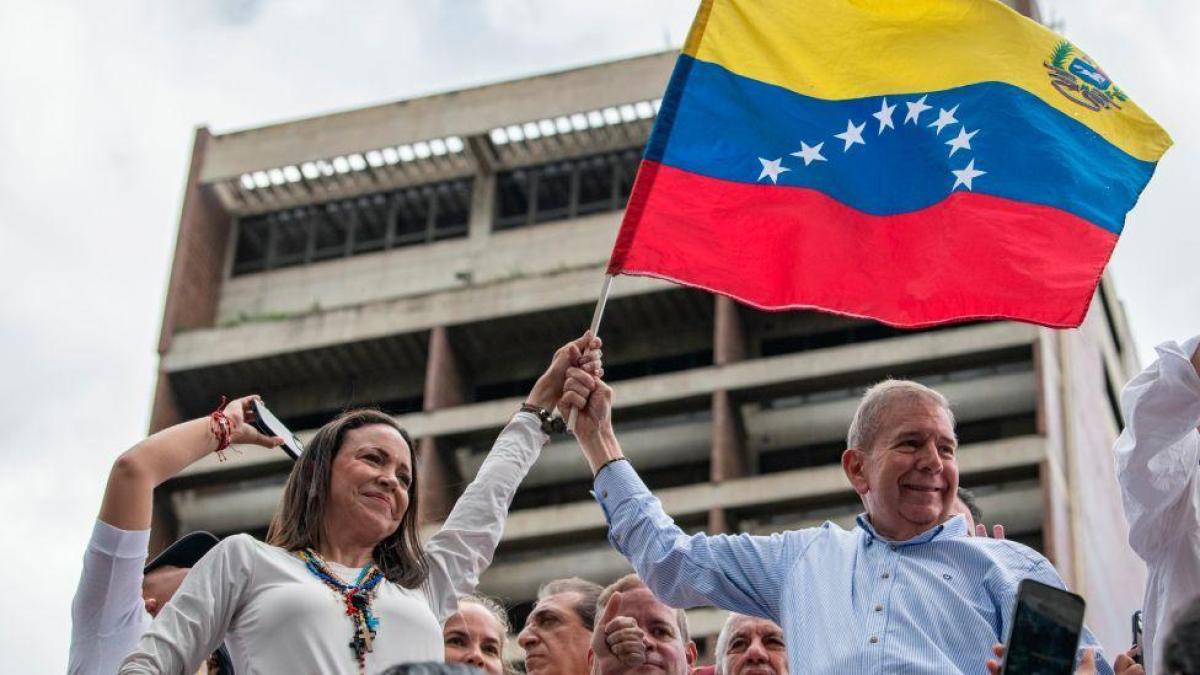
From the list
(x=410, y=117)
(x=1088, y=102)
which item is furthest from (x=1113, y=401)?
(x=1088, y=102)

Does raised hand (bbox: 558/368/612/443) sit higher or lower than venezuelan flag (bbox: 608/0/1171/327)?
lower

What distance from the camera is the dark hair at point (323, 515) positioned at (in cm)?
566

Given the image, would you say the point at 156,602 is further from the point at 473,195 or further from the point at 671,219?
the point at 473,195

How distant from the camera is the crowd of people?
210 inches

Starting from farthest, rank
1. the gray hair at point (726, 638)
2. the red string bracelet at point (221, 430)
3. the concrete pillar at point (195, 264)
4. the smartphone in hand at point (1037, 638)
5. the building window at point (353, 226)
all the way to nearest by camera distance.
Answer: the building window at point (353, 226), the concrete pillar at point (195, 264), the gray hair at point (726, 638), the red string bracelet at point (221, 430), the smartphone in hand at point (1037, 638)

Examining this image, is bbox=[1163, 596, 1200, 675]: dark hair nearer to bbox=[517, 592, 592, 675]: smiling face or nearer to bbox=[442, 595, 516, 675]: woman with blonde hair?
bbox=[442, 595, 516, 675]: woman with blonde hair

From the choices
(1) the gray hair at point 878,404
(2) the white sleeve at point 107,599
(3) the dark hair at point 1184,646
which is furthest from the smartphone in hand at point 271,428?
(3) the dark hair at point 1184,646

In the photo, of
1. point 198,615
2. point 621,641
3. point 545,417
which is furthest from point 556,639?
point 198,615

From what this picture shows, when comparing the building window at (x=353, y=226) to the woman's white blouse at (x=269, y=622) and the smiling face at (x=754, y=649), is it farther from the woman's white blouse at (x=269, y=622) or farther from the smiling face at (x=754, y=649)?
the woman's white blouse at (x=269, y=622)

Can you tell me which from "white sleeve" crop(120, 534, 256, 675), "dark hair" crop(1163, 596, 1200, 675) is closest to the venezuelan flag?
"white sleeve" crop(120, 534, 256, 675)

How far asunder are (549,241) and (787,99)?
3761 cm

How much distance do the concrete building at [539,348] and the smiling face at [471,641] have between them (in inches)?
1226

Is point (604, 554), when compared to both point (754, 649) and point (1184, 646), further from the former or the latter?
point (1184, 646)

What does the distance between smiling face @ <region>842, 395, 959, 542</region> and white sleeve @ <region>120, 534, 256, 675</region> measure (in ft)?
6.16
